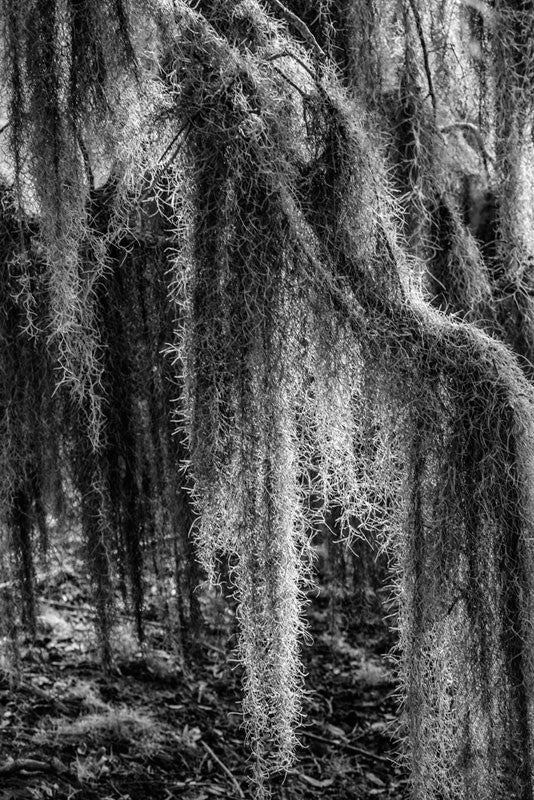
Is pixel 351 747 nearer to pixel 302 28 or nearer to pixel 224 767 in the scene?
pixel 224 767

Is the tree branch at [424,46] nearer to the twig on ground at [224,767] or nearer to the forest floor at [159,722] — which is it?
the forest floor at [159,722]

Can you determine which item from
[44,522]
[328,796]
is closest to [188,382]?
[44,522]

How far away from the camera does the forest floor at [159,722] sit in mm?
3268

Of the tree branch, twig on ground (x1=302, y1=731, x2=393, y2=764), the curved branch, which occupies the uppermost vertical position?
the tree branch

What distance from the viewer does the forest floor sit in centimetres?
327

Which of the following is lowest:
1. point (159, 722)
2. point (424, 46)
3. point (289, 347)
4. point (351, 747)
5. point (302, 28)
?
point (351, 747)

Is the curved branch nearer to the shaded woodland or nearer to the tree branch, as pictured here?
the shaded woodland

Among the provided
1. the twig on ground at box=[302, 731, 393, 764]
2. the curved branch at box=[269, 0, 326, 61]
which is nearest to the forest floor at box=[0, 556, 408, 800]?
the twig on ground at box=[302, 731, 393, 764]

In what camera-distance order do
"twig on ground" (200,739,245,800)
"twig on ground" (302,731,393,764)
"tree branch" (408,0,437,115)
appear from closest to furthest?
"tree branch" (408,0,437,115) < "twig on ground" (200,739,245,800) < "twig on ground" (302,731,393,764)

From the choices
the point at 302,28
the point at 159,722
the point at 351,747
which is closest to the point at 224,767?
the point at 159,722

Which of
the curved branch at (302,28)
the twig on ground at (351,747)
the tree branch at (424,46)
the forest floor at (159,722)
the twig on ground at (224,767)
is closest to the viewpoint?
the curved branch at (302,28)

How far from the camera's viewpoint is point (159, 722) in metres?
3.67

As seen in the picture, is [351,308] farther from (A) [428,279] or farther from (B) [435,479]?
(A) [428,279]

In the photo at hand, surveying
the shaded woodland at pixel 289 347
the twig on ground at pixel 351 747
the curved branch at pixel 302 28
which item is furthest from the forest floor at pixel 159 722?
the curved branch at pixel 302 28
